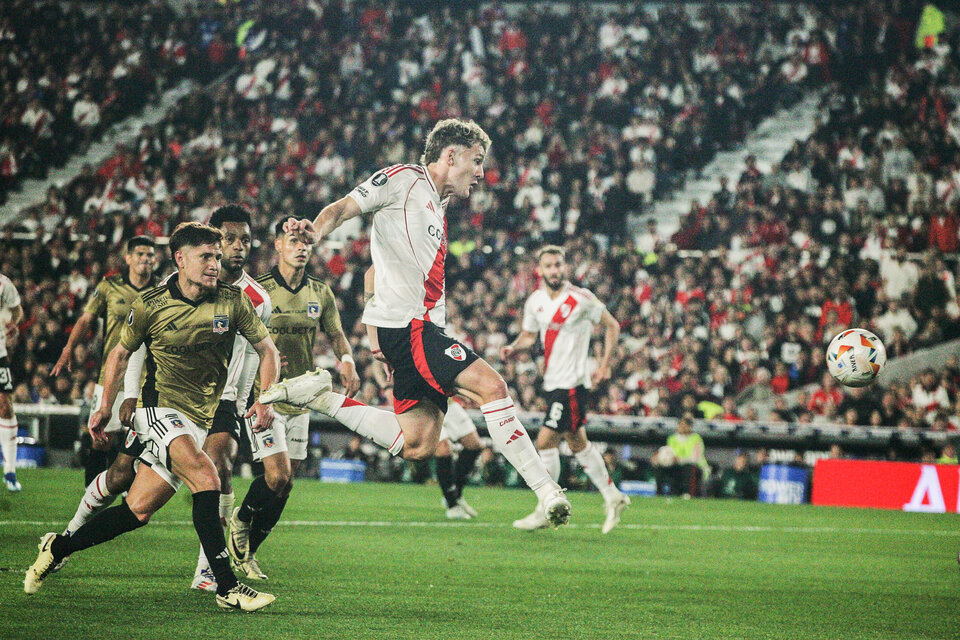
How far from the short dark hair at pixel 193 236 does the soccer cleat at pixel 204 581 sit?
1967 mm

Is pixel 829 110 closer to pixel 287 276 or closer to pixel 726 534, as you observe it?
pixel 726 534

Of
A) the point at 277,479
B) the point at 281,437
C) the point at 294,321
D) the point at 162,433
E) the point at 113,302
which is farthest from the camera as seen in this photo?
the point at 113,302

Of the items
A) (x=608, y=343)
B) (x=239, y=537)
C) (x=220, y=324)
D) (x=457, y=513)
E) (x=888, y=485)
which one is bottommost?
(x=457, y=513)

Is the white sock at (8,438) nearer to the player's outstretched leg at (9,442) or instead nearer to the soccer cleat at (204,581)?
the player's outstretched leg at (9,442)

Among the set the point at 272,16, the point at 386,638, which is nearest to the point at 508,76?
the point at 272,16

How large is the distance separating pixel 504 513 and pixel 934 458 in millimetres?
7401

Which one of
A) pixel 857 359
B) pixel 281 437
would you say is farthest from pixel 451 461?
pixel 281 437

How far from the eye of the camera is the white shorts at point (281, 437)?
804cm

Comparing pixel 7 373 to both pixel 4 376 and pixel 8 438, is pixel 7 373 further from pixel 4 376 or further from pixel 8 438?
pixel 8 438

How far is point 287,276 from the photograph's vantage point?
28.7 ft

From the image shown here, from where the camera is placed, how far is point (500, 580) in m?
7.95

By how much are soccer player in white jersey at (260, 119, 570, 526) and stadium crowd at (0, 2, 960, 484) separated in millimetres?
11615

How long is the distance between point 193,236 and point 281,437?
2102 mm

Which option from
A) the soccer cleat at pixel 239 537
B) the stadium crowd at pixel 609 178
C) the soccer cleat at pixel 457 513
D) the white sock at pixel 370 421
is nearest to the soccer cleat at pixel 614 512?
the soccer cleat at pixel 457 513
